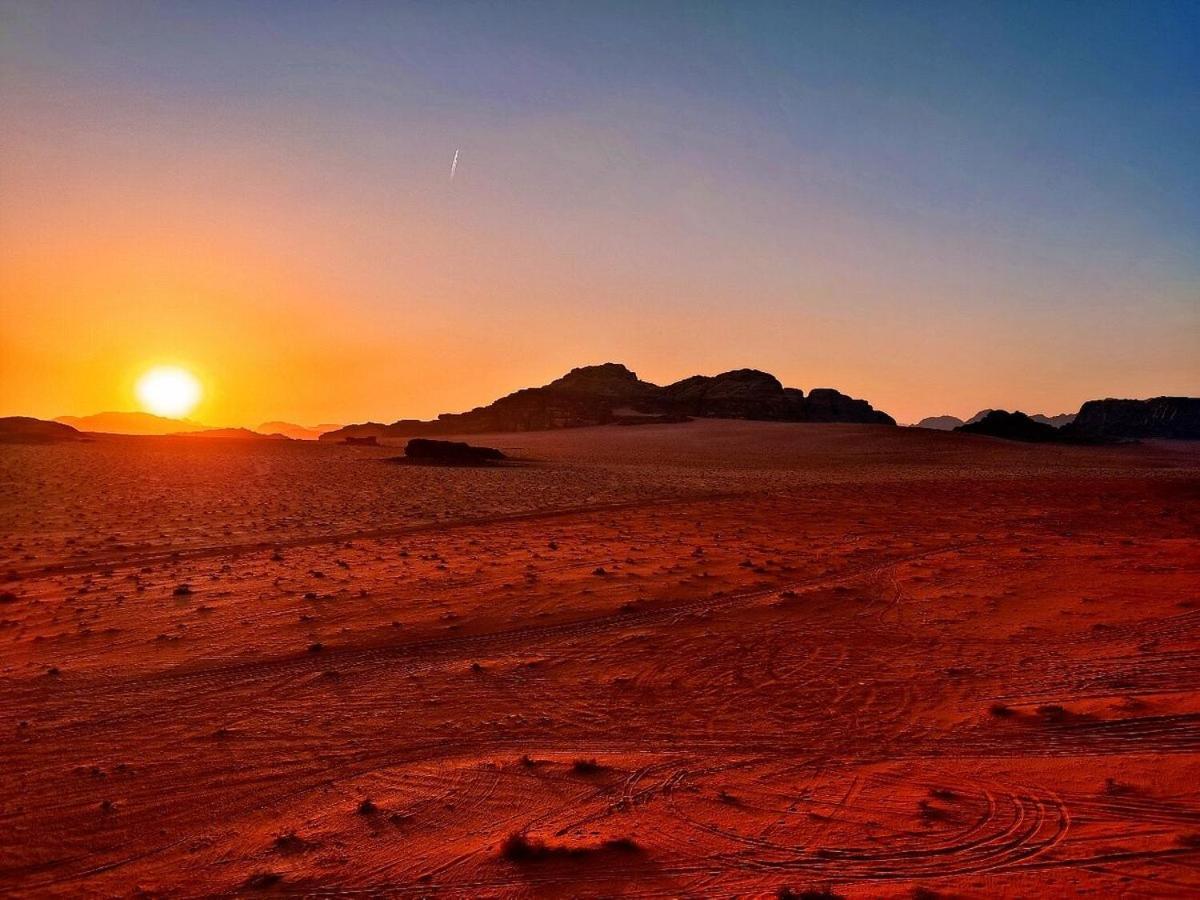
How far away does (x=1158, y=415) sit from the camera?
125 m

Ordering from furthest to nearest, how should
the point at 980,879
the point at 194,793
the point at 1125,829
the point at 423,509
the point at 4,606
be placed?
1. the point at 423,509
2. the point at 4,606
3. the point at 194,793
4. the point at 1125,829
5. the point at 980,879

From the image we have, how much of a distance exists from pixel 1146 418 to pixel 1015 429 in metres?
66.4

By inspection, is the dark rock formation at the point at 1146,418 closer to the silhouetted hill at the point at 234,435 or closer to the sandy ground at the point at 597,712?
the silhouetted hill at the point at 234,435

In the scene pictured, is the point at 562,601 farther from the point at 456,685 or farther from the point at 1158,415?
the point at 1158,415

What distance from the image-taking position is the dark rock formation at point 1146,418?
120062 mm

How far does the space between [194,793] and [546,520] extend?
16.5 m

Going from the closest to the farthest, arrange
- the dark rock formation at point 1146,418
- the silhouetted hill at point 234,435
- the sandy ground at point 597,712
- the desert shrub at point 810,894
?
the desert shrub at point 810,894 → the sandy ground at point 597,712 → the silhouetted hill at point 234,435 → the dark rock formation at point 1146,418

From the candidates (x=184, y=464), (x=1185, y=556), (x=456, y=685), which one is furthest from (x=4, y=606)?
(x=184, y=464)

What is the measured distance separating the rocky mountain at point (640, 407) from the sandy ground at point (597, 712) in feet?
284

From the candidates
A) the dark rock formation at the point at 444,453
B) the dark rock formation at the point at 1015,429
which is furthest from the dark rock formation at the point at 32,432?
the dark rock formation at the point at 1015,429

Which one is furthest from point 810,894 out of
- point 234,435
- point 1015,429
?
point 234,435

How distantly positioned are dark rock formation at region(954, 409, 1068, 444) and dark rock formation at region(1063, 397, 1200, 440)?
146 ft

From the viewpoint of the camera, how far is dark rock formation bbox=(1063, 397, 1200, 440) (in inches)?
4727

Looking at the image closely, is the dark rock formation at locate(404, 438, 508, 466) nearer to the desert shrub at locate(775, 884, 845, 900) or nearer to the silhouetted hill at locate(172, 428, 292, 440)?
the silhouetted hill at locate(172, 428, 292, 440)
